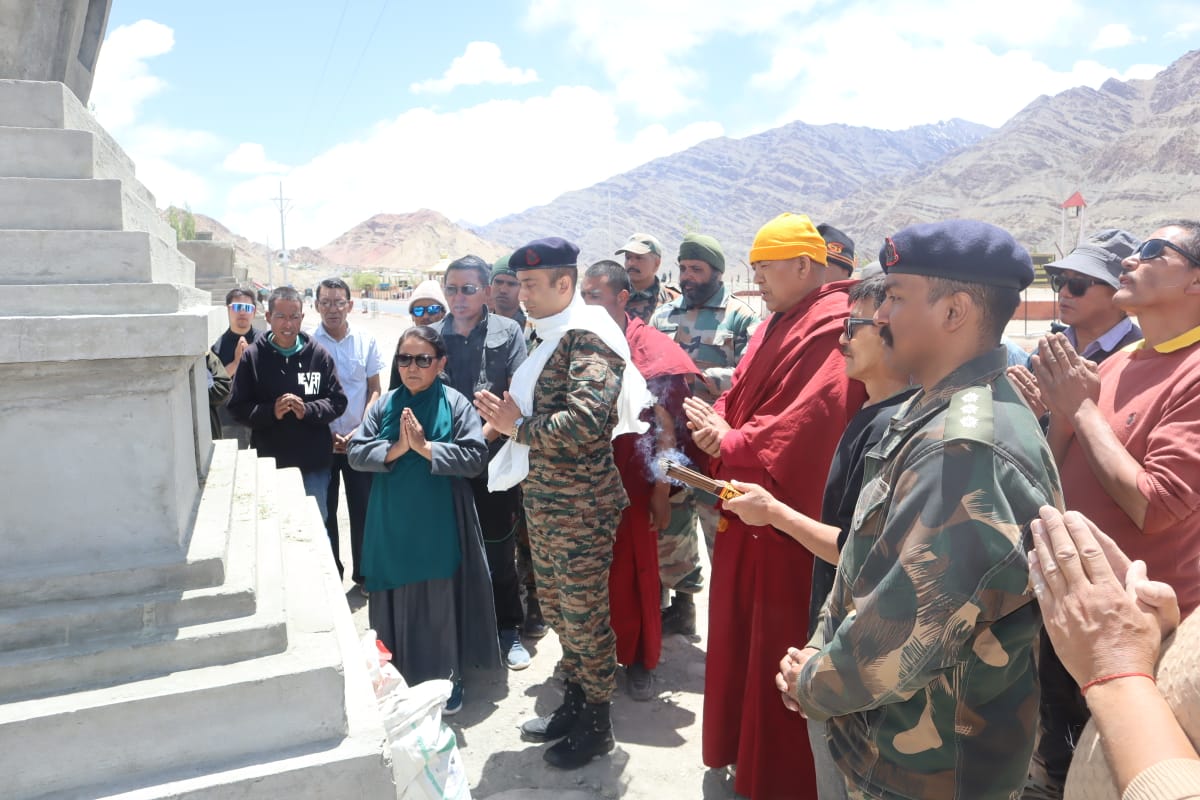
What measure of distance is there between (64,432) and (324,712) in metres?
0.95

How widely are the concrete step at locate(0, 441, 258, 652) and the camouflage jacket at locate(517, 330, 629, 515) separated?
1.30 metres

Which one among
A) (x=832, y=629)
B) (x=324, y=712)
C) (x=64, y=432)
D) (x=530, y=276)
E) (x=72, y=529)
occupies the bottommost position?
(x=324, y=712)

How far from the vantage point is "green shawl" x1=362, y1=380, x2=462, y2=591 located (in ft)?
11.8

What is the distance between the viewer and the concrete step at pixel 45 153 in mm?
1969

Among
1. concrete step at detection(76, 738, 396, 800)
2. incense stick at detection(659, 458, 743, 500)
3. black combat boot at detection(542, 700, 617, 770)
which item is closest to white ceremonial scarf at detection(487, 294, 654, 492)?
incense stick at detection(659, 458, 743, 500)

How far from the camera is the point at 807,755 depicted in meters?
2.81

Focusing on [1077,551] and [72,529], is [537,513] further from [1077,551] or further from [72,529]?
[1077,551]

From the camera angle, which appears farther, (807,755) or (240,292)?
(240,292)

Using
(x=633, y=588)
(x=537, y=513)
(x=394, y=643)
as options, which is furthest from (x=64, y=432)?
(x=633, y=588)

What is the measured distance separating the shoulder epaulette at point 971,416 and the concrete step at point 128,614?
5.73 feet

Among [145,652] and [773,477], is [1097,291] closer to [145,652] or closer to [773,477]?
[773,477]

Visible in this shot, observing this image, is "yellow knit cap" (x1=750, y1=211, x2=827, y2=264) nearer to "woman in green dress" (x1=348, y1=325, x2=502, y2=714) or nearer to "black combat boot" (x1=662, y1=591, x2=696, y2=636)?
"woman in green dress" (x1=348, y1=325, x2=502, y2=714)

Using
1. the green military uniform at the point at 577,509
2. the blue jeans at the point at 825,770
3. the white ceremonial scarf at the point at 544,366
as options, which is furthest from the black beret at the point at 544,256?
the blue jeans at the point at 825,770

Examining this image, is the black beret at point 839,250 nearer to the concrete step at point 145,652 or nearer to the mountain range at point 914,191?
the concrete step at point 145,652
